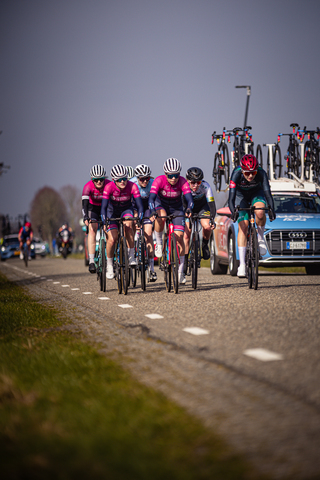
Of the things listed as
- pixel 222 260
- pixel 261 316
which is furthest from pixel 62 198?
pixel 261 316

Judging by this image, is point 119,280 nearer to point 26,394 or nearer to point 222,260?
point 222,260

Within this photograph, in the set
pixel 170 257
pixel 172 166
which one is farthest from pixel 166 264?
pixel 172 166

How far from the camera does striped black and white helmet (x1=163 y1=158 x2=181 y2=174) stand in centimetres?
1080

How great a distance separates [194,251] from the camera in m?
10.9

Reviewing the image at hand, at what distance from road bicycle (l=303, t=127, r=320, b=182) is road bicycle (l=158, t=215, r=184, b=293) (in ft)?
48.6

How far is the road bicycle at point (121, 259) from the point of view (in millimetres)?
10305

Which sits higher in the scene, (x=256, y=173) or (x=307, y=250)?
(x=256, y=173)

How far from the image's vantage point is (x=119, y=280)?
10.7m

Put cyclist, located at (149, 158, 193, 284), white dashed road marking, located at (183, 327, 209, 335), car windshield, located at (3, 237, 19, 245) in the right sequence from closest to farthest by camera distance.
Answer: white dashed road marking, located at (183, 327, 209, 335) < cyclist, located at (149, 158, 193, 284) < car windshield, located at (3, 237, 19, 245)

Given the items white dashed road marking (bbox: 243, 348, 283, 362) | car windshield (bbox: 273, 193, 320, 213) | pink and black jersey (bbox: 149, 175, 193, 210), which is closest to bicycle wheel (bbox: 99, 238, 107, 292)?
pink and black jersey (bbox: 149, 175, 193, 210)

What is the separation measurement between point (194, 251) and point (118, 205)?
1654 millimetres

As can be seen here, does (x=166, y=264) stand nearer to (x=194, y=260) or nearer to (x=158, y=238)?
(x=194, y=260)

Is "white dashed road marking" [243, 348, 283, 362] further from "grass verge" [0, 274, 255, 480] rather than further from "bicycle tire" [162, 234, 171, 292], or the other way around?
"bicycle tire" [162, 234, 171, 292]

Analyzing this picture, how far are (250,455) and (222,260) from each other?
12723 millimetres
